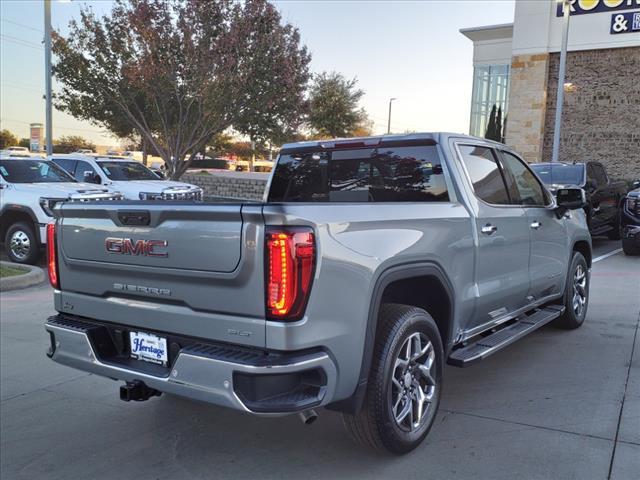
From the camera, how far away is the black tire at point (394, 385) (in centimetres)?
322

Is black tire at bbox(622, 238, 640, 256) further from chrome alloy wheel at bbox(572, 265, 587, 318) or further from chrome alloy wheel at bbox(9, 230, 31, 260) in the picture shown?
chrome alloy wheel at bbox(9, 230, 31, 260)

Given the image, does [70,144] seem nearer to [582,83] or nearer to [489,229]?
[582,83]

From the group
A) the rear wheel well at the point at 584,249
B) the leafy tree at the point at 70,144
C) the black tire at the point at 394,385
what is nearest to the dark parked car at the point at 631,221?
the rear wheel well at the point at 584,249

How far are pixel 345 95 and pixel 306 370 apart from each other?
3514 cm

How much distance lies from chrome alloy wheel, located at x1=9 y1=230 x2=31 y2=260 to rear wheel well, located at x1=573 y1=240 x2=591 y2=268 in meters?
8.34

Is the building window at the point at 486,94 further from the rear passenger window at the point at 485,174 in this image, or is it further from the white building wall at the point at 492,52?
the rear passenger window at the point at 485,174

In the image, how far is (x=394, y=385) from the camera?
342 centimetres

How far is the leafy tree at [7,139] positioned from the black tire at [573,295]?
259 ft

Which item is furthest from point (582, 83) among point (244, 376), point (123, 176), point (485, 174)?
point (244, 376)

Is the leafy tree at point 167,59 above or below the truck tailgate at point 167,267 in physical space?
above

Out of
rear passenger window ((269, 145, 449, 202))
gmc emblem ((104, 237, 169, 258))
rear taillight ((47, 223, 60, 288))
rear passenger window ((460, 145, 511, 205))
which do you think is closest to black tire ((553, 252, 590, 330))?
rear passenger window ((460, 145, 511, 205))

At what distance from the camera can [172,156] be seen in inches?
822

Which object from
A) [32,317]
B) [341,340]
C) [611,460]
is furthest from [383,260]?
[32,317]

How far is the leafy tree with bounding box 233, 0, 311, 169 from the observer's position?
61.3 feet
